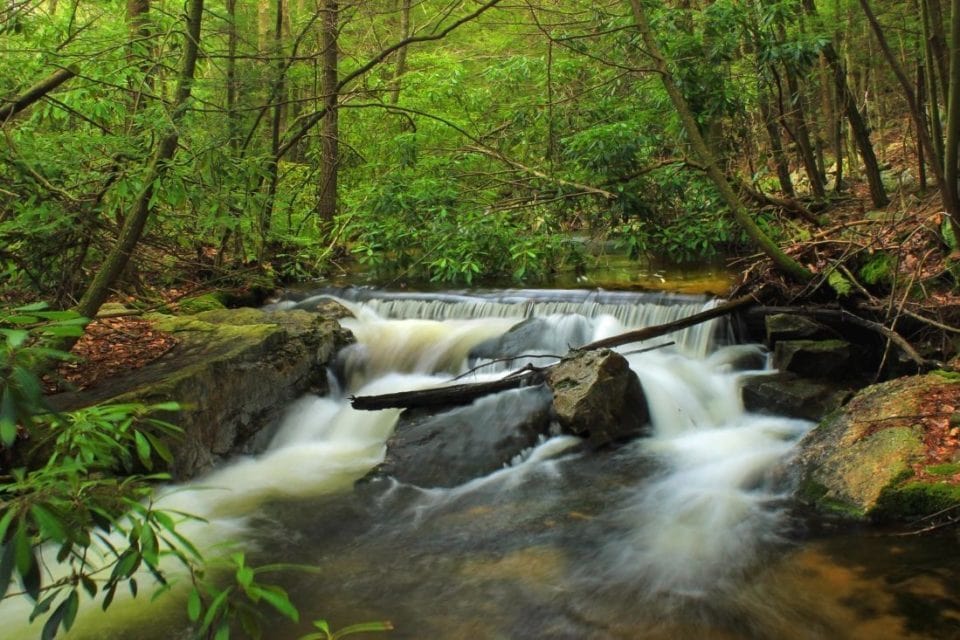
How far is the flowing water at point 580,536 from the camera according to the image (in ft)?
13.2

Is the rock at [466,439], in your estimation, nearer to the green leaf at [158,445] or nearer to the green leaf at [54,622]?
the green leaf at [158,445]

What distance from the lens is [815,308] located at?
7.39 m

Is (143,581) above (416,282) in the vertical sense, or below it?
below

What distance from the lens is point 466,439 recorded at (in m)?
6.64

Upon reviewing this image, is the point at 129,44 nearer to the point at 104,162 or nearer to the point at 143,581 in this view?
the point at 104,162

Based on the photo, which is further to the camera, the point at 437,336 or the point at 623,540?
the point at 437,336

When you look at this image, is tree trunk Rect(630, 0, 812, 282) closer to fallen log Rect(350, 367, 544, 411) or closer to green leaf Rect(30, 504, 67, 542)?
fallen log Rect(350, 367, 544, 411)

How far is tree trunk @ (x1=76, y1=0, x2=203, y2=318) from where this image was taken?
18.0ft

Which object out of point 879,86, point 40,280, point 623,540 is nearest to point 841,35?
point 879,86

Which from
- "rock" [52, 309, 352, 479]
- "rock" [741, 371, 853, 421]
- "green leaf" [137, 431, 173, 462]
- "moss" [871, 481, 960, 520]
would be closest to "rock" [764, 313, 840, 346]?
"rock" [741, 371, 853, 421]

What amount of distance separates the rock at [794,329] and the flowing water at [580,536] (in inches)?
13.3

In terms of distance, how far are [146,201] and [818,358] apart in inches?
254

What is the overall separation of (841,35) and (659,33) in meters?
5.71

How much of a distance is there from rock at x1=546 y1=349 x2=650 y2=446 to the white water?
0.68 feet
